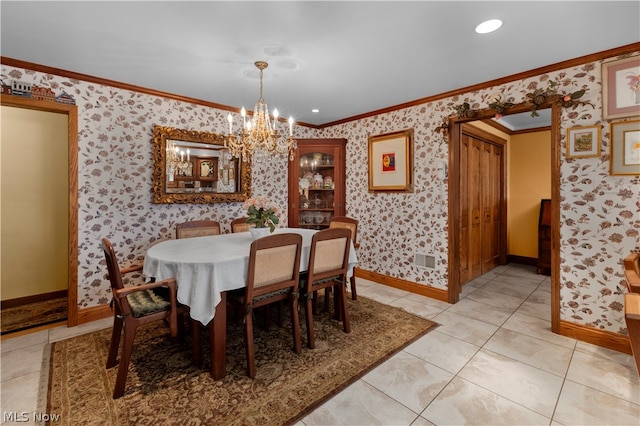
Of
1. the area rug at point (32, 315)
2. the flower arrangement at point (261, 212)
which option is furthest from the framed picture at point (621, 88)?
the area rug at point (32, 315)

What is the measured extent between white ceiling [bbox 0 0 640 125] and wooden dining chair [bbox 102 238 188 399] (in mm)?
1539

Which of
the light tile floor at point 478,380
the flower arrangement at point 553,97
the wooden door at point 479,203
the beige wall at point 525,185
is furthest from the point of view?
the beige wall at point 525,185

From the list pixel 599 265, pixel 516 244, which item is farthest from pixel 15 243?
pixel 516 244

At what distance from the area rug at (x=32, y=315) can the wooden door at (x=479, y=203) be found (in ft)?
16.1

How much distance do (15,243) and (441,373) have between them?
4777 mm

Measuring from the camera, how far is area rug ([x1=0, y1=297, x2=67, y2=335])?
2.81m

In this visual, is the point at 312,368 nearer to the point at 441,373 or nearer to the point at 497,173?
the point at 441,373

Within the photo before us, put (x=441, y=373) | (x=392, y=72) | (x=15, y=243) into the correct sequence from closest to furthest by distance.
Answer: (x=441, y=373), (x=392, y=72), (x=15, y=243)

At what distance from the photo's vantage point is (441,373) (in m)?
2.05

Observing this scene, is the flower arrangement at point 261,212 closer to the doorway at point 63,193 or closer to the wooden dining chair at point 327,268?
the wooden dining chair at point 327,268

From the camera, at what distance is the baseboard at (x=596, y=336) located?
2320 millimetres

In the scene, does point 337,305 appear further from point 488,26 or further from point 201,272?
point 488,26

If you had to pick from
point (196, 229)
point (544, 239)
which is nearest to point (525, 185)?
point (544, 239)

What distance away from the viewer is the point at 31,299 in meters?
3.47
